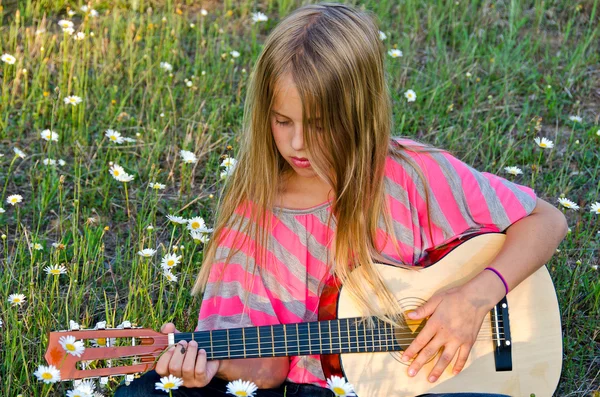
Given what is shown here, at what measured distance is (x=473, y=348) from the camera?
240cm

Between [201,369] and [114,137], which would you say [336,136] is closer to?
[201,369]

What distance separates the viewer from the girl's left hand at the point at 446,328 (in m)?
2.31

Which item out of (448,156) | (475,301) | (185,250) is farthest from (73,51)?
(475,301)

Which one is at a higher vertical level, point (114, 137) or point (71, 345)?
point (71, 345)

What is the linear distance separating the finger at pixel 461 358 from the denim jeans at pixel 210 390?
0.10 metres

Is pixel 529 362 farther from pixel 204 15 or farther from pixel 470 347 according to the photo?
pixel 204 15

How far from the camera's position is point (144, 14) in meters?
4.59

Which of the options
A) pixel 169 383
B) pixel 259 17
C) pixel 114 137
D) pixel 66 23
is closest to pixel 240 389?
pixel 169 383

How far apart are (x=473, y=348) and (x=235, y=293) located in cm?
74

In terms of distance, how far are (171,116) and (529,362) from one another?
7.15ft

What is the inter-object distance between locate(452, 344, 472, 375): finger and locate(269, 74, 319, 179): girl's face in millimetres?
694

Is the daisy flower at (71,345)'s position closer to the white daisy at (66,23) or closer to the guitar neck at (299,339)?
the guitar neck at (299,339)

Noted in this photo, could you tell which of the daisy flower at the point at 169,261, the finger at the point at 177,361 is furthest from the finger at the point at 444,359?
the daisy flower at the point at 169,261

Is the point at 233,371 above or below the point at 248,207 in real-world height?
below
